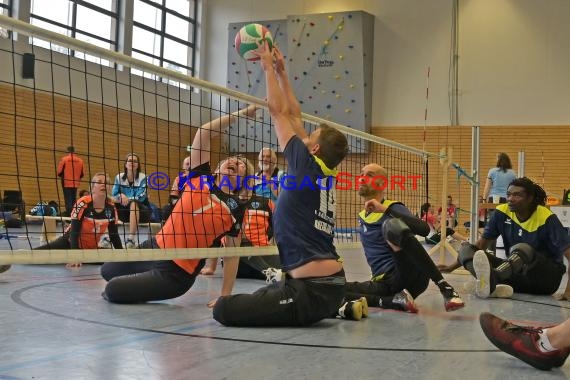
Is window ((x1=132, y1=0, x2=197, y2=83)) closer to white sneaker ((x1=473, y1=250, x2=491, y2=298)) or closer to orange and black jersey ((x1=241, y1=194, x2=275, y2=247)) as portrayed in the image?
orange and black jersey ((x1=241, y1=194, x2=275, y2=247))

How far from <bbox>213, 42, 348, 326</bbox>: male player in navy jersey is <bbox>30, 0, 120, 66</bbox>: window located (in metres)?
12.9

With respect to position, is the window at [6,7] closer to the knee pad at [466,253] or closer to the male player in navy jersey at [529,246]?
the knee pad at [466,253]

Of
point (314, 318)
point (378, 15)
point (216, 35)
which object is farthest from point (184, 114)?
point (314, 318)

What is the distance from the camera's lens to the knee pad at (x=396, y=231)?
439 cm

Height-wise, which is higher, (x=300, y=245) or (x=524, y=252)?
(x=300, y=245)

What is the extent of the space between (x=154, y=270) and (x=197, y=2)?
17950 mm

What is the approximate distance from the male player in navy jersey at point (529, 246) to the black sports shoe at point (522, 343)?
2.66m

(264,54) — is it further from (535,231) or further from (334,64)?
(334,64)

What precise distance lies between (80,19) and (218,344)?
15711mm

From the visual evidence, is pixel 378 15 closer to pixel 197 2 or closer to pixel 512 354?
pixel 197 2

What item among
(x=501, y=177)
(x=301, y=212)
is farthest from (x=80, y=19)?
(x=301, y=212)

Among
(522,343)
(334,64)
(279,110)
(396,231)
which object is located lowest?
(522,343)

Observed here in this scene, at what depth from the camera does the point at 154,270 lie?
4582mm

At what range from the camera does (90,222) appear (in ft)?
22.9
